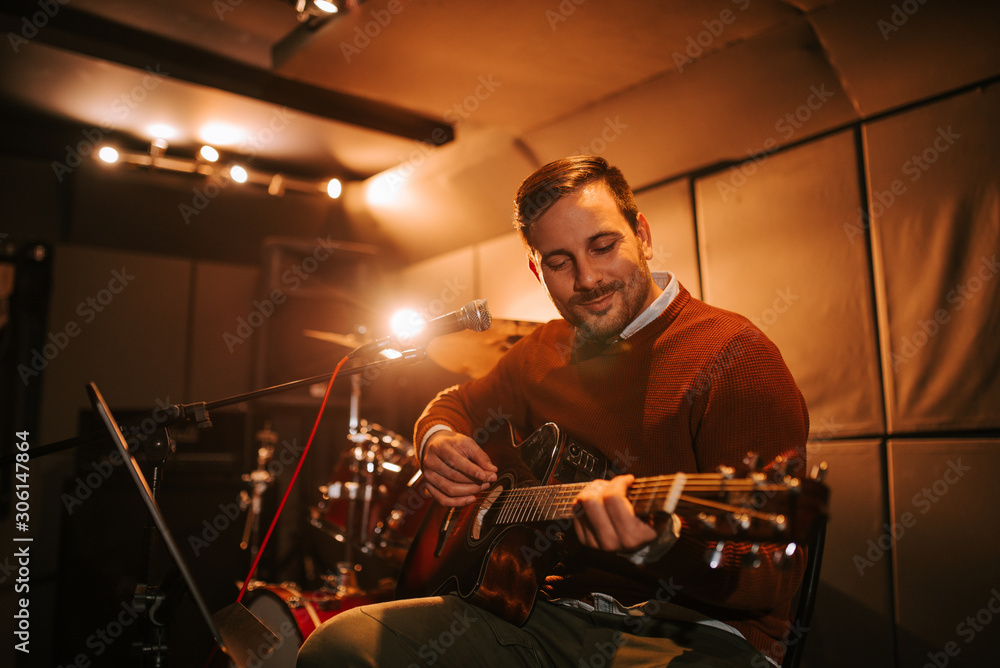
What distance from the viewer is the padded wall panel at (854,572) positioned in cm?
247

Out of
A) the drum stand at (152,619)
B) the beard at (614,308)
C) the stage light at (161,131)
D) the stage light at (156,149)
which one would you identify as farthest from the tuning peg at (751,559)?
the stage light at (156,149)

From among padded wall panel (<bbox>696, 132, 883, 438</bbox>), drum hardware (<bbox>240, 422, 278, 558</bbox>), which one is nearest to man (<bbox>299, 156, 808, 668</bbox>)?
padded wall panel (<bbox>696, 132, 883, 438</bbox>)

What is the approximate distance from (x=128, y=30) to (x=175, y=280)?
1.83 metres

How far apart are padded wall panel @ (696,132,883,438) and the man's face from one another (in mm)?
1128

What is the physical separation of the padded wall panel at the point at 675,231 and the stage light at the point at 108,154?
10.5 ft

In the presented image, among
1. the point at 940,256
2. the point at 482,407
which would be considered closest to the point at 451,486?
the point at 482,407

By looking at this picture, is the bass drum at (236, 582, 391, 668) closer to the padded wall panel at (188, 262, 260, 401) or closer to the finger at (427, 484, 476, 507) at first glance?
the finger at (427, 484, 476, 507)

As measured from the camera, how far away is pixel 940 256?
7.91ft

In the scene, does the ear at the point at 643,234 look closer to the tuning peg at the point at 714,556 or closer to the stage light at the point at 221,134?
the tuning peg at the point at 714,556

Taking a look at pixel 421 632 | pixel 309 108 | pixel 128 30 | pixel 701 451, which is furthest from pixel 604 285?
pixel 128 30

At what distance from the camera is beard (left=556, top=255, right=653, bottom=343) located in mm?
1853

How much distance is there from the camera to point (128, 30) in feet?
11.6

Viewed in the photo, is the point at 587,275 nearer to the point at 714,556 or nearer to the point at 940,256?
the point at 714,556

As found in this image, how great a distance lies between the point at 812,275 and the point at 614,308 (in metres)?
1.31
